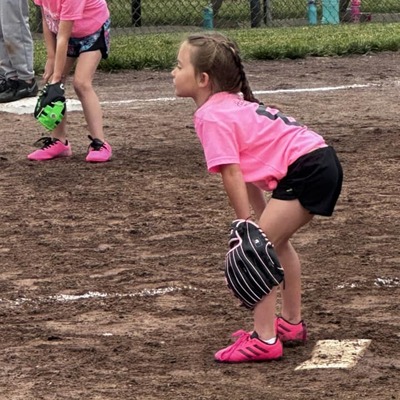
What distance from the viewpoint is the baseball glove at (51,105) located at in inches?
284

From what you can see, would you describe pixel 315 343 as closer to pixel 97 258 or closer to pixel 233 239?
pixel 233 239

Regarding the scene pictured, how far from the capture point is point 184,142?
810cm

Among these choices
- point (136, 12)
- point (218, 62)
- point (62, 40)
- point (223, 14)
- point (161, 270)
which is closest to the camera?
point (218, 62)

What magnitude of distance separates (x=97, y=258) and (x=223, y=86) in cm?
152

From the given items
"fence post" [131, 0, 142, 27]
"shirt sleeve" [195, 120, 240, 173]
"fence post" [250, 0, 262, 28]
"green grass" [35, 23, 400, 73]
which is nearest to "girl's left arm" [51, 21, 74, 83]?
"shirt sleeve" [195, 120, 240, 173]

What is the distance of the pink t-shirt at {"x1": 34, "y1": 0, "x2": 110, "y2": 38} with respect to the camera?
23.6 ft

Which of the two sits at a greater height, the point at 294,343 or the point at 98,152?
the point at 294,343

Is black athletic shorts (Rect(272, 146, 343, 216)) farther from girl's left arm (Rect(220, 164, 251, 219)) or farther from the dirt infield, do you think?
the dirt infield

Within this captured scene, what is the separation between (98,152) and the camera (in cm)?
747

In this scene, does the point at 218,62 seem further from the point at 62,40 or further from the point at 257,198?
the point at 62,40

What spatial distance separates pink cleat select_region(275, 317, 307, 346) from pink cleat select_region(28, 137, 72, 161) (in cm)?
369

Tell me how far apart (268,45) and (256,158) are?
8.48 m

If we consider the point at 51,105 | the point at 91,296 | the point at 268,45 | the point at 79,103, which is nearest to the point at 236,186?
the point at 91,296

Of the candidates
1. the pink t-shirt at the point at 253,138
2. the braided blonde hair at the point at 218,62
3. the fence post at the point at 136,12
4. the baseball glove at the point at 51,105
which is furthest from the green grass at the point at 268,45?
the pink t-shirt at the point at 253,138
